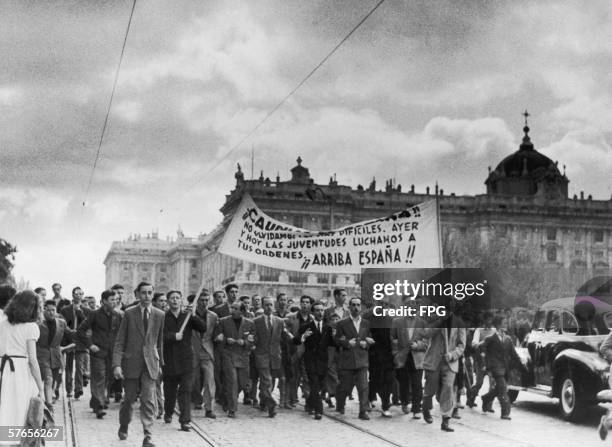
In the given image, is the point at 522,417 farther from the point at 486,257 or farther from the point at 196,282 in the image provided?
the point at 196,282

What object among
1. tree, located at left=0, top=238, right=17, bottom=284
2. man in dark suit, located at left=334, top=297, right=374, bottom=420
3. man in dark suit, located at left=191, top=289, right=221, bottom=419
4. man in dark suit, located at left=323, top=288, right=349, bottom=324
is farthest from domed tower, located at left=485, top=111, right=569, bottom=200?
man in dark suit, located at left=191, top=289, right=221, bottom=419

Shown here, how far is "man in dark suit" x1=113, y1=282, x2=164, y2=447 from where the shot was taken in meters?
10.6

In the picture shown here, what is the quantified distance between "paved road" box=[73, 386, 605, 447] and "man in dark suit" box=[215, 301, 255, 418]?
51 centimetres

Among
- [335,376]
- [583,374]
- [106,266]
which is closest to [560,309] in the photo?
[583,374]

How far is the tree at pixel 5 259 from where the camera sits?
207 ft

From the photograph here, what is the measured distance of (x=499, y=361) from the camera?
1425 centimetres

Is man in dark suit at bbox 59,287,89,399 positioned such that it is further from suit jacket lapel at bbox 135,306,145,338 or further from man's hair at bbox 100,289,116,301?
suit jacket lapel at bbox 135,306,145,338

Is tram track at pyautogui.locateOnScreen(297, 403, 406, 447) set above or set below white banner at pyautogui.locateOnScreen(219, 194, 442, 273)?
below

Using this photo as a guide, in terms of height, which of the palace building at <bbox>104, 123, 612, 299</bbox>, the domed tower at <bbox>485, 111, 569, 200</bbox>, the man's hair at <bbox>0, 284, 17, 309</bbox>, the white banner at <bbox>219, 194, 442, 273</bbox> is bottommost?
the man's hair at <bbox>0, 284, 17, 309</bbox>

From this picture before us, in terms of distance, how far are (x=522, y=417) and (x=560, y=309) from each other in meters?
1.80

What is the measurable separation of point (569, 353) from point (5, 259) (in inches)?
2394

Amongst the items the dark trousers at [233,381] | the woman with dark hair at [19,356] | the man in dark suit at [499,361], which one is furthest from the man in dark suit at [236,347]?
the woman with dark hair at [19,356]

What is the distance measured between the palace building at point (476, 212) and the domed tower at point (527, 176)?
11 centimetres

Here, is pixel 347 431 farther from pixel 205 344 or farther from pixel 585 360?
pixel 585 360
